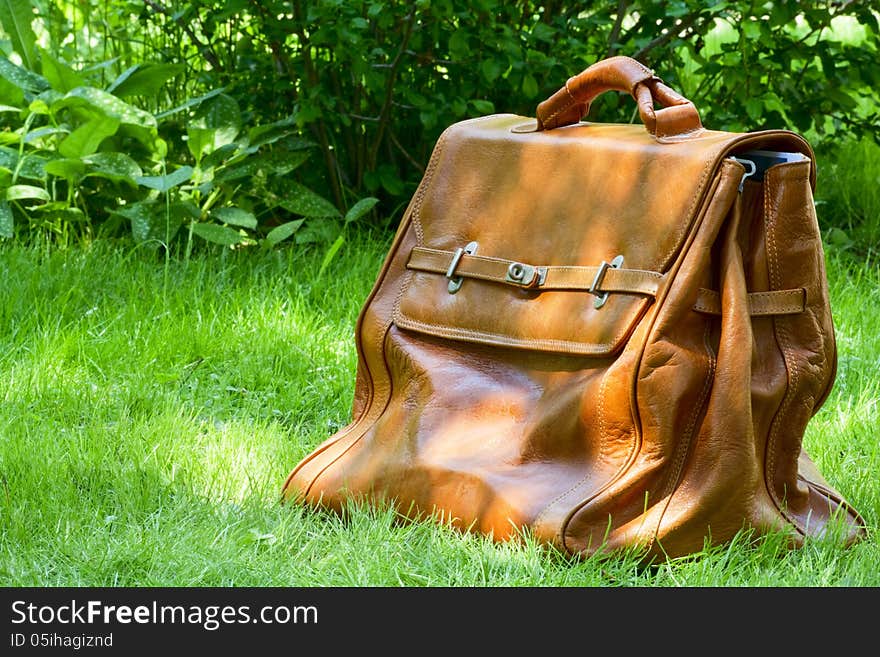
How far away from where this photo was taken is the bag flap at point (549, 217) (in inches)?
76.4

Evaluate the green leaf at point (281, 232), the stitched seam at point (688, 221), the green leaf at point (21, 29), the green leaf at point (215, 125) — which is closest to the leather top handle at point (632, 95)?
the stitched seam at point (688, 221)

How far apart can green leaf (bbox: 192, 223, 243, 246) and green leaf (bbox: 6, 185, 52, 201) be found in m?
0.47

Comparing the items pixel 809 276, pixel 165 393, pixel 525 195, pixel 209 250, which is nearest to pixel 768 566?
pixel 809 276

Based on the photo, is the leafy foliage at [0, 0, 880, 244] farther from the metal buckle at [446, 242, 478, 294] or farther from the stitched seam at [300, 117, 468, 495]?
the metal buckle at [446, 242, 478, 294]

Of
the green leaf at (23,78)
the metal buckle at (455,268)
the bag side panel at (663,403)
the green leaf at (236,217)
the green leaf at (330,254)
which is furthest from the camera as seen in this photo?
the green leaf at (23,78)

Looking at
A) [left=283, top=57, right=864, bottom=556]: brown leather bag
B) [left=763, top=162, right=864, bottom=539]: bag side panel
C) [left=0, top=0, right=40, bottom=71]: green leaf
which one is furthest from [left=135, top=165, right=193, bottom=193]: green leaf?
[left=763, top=162, right=864, bottom=539]: bag side panel

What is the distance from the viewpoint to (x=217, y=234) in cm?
362

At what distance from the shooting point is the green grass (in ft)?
6.18

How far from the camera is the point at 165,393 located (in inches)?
106

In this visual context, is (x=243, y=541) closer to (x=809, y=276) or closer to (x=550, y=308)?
(x=550, y=308)

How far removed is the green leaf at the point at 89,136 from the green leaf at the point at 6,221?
24cm

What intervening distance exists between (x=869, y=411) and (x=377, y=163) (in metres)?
2.07

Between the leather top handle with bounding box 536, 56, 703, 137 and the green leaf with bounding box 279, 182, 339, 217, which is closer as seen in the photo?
the leather top handle with bounding box 536, 56, 703, 137

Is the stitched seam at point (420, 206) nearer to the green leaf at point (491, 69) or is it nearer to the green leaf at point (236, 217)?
the green leaf at point (491, 69)
